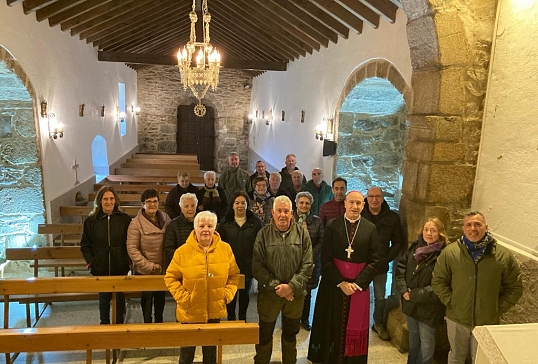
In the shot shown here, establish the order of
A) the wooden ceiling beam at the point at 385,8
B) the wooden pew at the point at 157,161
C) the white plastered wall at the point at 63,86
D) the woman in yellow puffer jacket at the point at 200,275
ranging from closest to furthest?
the woman in yellow puffer jacket at the point at 200,275 → the wooden ceiling beam at the point at 385,8 → the white plastered wall at the point at 63,86 → the wooden pew at the point at 157,161

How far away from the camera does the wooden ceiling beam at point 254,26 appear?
8359mm

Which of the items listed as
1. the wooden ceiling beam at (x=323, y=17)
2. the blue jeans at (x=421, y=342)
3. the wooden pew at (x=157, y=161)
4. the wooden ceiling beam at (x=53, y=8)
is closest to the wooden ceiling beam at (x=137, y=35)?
the wooden ceiling beam at (x=53, y=8)

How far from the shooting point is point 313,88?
8.62 meters

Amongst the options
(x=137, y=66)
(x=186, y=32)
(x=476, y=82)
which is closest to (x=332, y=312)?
(x=476, y=82)

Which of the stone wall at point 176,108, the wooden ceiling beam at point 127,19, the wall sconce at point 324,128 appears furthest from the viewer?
the stone wall at point 176,108

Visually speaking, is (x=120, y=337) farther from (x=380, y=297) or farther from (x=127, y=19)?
(x=127, y=19)

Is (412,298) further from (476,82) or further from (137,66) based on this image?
(137,66)

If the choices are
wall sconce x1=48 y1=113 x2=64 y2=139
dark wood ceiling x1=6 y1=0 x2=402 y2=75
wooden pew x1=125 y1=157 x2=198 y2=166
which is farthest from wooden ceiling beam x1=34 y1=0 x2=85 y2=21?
wooden pew x1=125 y1=157 x2=198 y2=166

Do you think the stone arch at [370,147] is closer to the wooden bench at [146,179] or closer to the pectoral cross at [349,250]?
the wooden bench at [146,179]

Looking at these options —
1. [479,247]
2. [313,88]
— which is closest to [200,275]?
[479,247]

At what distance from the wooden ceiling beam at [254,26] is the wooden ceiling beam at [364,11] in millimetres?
3004

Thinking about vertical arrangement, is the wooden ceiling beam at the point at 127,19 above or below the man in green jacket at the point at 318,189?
above

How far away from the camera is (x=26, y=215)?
20.5ft

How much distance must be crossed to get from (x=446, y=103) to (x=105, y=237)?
314cm
